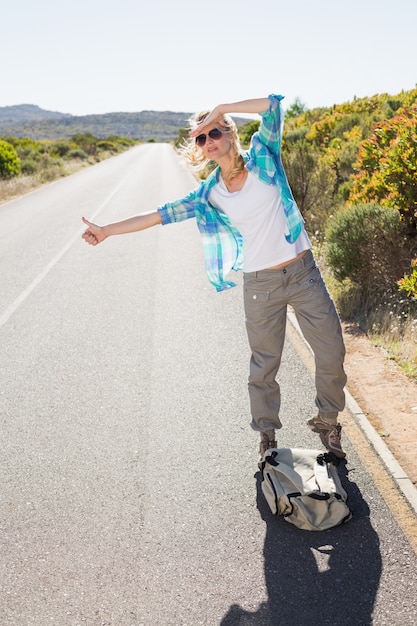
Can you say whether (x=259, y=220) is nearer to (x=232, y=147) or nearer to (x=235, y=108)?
(x=232, y=147)

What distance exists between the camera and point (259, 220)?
4.09m

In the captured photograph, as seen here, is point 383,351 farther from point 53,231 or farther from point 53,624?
point 53,231

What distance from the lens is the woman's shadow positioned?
3.07 m

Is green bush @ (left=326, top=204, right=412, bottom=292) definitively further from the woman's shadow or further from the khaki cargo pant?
the woman's shadow

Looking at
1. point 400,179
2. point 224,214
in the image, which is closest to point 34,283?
point 400,179

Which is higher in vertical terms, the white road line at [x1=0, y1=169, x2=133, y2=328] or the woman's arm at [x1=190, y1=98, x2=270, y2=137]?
the woman's arm at [x1=190, y1=98, x2=270, y2=137]

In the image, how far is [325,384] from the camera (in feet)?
14.4

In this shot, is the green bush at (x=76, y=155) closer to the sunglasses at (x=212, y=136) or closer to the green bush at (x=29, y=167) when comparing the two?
the green bush at (x=29, y=167)

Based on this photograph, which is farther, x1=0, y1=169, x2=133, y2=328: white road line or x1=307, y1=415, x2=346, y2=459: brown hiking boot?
x1=0, y1=169, x2=133, y2=328: white road line

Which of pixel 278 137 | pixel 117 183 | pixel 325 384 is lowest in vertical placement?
pixel 117 183

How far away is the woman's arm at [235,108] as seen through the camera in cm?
390

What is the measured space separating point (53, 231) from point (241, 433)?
39.1 feet

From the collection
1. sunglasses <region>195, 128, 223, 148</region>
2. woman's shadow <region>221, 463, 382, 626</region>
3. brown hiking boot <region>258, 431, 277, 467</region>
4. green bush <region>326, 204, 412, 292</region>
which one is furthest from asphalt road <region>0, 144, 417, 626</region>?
sunglasses <region>195, 128, 223, 148</region>

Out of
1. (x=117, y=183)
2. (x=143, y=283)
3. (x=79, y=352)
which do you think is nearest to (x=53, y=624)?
(x=79, y=352)
